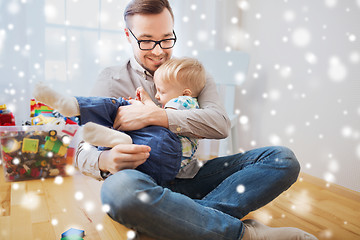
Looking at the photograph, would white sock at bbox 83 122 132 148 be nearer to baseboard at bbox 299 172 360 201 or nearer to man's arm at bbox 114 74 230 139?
man's arm at bbox 114 74 230 139

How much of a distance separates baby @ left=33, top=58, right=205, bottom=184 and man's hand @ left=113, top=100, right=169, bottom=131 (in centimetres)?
2

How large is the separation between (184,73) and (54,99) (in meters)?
0.49

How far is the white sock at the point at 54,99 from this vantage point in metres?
0.85

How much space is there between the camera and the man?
0.85 metres

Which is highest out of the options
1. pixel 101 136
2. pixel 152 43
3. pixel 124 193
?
pixel 152 43

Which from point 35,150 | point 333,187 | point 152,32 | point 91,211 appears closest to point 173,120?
point 152,32

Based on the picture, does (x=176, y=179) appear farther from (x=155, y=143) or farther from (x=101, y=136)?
(x=101, y=136)

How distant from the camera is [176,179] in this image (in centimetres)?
116

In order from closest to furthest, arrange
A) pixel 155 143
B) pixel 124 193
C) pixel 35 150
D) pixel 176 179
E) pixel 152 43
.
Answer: pixel 124 193, pixel 155 143, pixel 176 179, pixel 152 43, pixel 35 150

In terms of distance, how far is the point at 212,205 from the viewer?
3.32 ft

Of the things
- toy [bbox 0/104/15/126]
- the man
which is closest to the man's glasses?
the man

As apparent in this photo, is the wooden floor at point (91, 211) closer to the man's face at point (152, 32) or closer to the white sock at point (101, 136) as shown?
the white sock at point (101, 136)

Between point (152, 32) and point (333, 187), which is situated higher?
point (152, 32)

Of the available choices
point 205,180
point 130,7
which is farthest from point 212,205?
point 130,7
